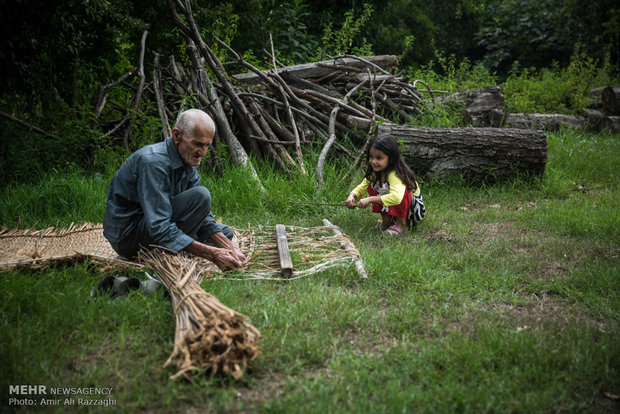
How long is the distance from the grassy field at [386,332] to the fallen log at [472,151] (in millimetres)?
1579

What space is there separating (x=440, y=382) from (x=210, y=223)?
2.12 metres

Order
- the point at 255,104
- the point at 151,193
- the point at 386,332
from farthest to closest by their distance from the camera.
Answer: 1. the point at 255,104
2. the point at 151,193
3. the point at 386,332

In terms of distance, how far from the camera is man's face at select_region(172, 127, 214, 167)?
297 centimetres

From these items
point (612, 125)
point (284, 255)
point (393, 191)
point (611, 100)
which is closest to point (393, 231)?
point (393, 191)

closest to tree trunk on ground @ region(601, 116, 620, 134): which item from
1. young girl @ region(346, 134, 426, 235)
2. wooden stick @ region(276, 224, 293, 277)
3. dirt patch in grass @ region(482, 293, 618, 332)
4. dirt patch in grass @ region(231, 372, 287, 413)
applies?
young girl @ region(346, 134, 426, 235)

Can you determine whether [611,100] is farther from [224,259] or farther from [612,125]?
[224,259]

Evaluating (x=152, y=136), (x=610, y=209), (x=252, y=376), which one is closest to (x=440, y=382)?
(x=252, y=376)

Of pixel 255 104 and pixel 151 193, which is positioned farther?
pixel 255 104

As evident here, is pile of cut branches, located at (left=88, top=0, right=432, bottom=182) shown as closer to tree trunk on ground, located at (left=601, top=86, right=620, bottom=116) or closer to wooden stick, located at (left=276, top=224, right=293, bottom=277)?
wooden stick, located at (left=276, top=224, right=293, bottom=277)

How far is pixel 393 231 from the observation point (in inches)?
173

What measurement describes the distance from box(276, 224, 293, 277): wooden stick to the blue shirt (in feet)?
2.26

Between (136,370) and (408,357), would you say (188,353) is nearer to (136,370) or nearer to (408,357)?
(136,370)

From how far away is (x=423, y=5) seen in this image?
20422 millimetres

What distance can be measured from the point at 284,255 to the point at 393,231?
1443 mm
